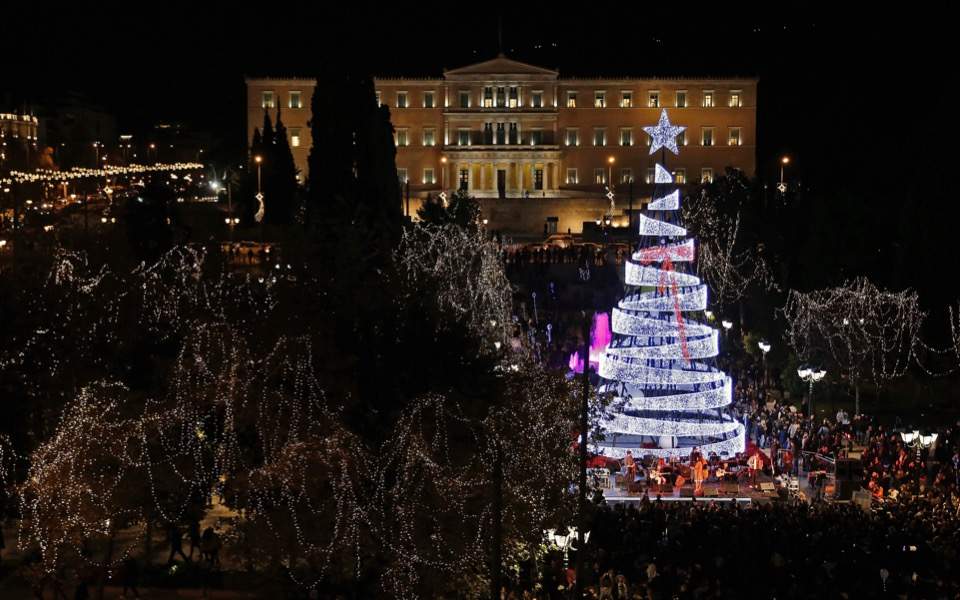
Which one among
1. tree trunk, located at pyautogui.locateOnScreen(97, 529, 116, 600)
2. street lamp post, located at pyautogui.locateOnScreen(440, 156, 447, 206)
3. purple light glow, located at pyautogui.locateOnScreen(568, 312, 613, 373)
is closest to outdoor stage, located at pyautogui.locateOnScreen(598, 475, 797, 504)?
tree trunk, located at pyautogui.locateOnScreen(97, 529, 116, 600)

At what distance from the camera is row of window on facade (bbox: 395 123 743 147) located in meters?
69.2

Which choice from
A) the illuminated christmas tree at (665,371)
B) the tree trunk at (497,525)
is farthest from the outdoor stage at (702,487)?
the tree trunk at (497,525)

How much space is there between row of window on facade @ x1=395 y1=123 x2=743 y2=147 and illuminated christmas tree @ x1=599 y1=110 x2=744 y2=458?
1777 inches

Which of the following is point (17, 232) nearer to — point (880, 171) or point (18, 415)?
point (18, 415)

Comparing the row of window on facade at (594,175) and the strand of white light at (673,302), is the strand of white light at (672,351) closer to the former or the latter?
the strand of white light at (673,302)

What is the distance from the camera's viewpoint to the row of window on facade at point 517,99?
69250 mm

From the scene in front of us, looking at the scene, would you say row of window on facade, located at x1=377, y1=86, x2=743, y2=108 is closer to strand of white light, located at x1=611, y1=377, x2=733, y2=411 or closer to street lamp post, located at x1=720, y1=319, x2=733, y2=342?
street lamp post, located at x1=720, y1=319, x2=733, y2=342

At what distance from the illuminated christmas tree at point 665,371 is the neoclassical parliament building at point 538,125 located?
147ft

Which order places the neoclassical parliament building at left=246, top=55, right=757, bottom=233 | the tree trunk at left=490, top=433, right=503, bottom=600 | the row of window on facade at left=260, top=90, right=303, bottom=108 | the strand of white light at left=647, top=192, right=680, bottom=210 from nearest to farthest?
1. the tree trunk at left=490, top=433, right=503, bottom=600
2. the strand of white light at left=647, top=192, right=680, bottom=210
3. the neoclassical parliament building at left=246, top=55, right=757, bottom=233
4. the row of window on facade at left=260, top=90, right=303, bottom=108

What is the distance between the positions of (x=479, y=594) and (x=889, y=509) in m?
7.34

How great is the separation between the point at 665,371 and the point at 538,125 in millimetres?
47745

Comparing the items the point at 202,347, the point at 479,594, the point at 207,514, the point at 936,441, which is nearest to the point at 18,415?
the point at 202,347

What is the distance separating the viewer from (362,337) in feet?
49.1

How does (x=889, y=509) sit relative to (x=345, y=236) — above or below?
below
